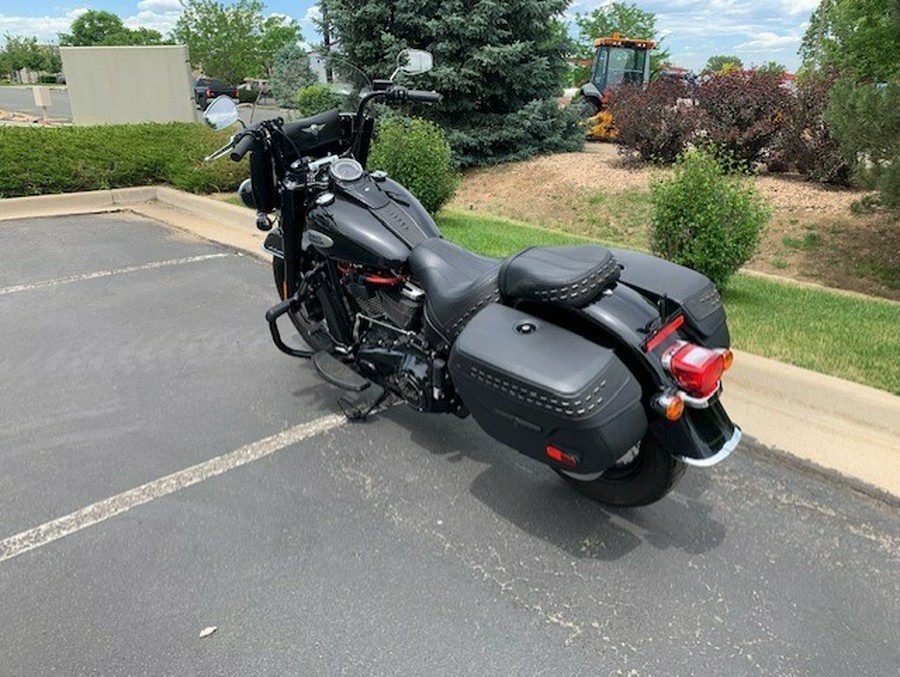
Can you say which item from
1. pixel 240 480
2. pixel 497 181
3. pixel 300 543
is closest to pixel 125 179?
pixel 497 181

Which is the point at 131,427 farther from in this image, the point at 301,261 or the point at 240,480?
the point at 301,261

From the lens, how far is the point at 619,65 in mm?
19562

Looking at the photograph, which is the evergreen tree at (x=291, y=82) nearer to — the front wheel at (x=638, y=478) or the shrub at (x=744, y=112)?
the front wheel at (x=638, y=478)

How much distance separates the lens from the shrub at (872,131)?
5602 millimetres

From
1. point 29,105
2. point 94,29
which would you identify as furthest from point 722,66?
point 94,29

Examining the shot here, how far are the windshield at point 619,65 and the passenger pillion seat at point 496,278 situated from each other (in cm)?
1854

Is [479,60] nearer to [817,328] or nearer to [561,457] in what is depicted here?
[817,328]

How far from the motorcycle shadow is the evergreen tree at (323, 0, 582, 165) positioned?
8529mm

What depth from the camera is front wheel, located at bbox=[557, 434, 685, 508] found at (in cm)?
250

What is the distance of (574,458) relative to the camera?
2.18 m

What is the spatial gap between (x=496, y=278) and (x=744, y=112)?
26.1 ft

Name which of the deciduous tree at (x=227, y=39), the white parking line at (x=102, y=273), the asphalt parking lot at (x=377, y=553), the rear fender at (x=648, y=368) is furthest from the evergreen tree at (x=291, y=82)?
the deciduous tree at (x=227, y=39)

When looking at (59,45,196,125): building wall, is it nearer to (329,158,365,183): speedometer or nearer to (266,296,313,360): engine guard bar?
(266,296,313,360): engine guard bar

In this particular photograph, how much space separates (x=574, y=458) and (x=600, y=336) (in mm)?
455
